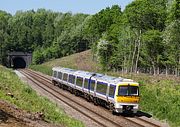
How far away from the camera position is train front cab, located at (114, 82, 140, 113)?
33.2 metres

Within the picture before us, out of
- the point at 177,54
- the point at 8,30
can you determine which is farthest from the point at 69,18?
the point at 177,54

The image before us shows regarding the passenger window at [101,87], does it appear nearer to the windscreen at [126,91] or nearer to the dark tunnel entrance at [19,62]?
the windscreen at [126,91]

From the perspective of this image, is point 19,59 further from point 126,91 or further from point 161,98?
point 126,91

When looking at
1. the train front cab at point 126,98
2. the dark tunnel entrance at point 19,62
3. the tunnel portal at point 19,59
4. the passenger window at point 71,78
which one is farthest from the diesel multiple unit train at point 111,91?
the dark tunnel entrance at point 19,62

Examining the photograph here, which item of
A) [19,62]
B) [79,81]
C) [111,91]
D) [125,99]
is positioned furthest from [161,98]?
[19,62]

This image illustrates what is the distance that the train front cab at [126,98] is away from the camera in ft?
109

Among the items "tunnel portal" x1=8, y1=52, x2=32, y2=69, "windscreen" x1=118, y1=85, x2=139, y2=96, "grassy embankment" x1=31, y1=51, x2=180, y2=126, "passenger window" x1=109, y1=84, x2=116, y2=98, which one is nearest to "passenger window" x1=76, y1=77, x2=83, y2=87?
"grassy embankment" x1=31, y1=51, x2=180, y2=126

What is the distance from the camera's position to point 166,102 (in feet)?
112

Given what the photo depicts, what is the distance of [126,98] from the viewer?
33344 millimetres

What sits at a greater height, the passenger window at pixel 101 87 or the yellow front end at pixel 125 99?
the passenger window at pixel 101 87

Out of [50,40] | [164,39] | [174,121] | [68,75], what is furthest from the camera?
[50,40]

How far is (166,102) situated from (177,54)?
30.8m

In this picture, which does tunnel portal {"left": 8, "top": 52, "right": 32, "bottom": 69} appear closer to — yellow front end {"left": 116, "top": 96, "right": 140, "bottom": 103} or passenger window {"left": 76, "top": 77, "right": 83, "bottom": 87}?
passenger window {"left": 76, "top": 77, "right": 83, "bottom": 87}

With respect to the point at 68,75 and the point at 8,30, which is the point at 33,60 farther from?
the point at 68,75
